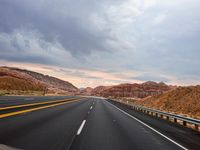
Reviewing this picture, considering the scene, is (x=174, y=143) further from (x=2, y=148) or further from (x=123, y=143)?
(x=2, y=148)

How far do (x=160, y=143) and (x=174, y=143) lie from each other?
594 mm

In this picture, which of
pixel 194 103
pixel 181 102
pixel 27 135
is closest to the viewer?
pixel 27 135

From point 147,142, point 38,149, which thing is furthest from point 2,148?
point 147,142

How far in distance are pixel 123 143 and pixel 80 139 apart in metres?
1.52

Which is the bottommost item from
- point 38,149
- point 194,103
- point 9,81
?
point 38,149

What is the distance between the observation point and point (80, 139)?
32.1 ft

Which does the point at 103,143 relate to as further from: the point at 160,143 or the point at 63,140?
the point at 160,143

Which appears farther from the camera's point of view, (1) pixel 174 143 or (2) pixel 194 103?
(2) pixel 194 103

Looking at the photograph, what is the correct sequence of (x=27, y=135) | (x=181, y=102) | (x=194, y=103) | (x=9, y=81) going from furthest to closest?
1. (x=9, y=81)
2. (x=181, y=102)
3. (x=194, y=103)
4. (x=27, y=135)

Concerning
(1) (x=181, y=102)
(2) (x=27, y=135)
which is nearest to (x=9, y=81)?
(1) (x=181, y=102)

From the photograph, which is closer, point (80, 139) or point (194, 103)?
point (80, 139)

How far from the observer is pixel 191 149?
927 centimetres

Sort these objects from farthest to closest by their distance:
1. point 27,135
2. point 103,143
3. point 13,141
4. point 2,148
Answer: point 27,135 → point 103,143 → point 13,141 → point 2,148

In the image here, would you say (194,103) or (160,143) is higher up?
(194,103)
